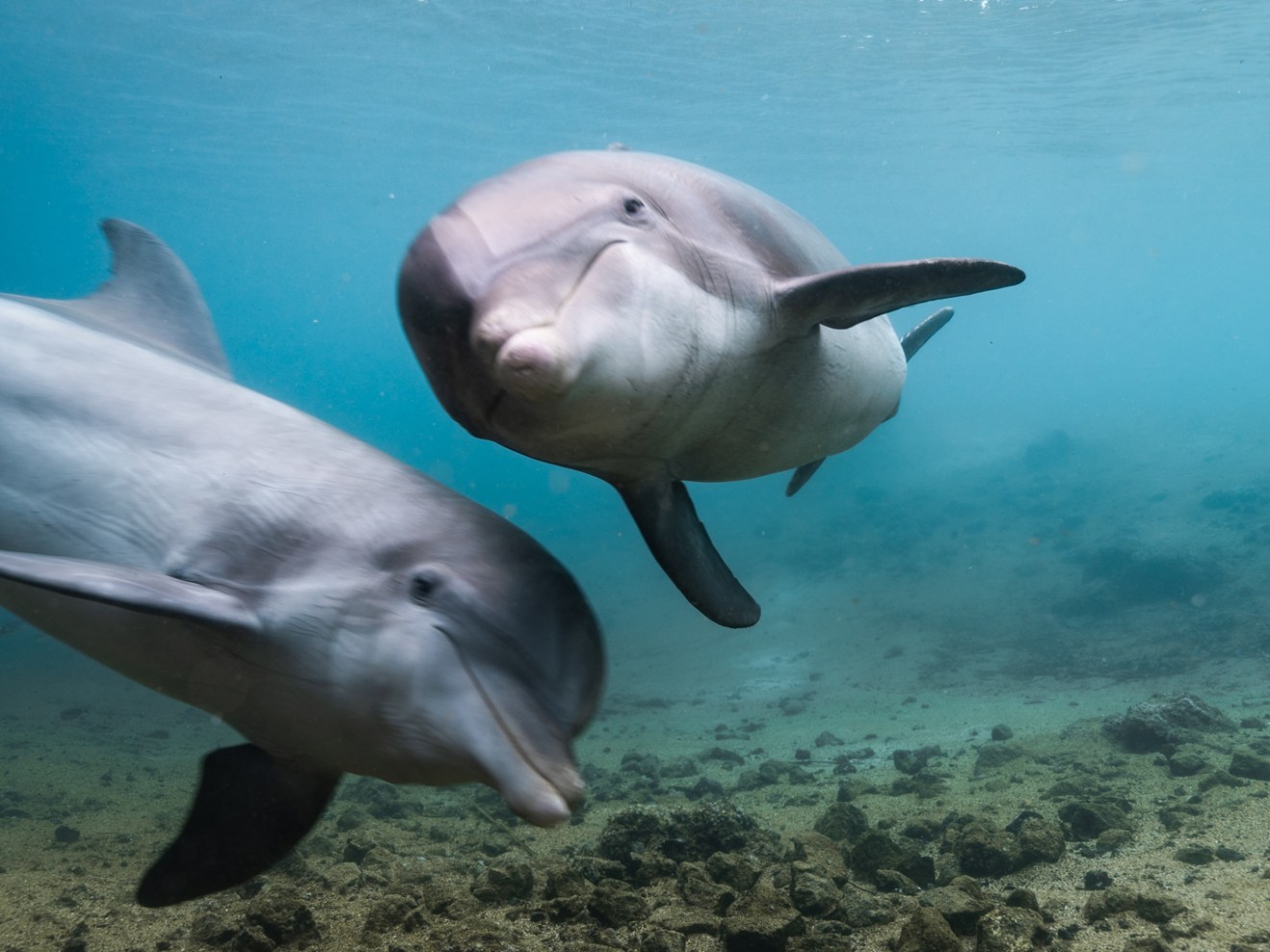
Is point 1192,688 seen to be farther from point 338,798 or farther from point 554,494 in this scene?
point 554,494

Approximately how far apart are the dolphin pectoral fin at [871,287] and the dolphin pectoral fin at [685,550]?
3.01 feet

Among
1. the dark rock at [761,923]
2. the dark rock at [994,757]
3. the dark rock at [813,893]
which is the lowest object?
the dark rock at [994,757]

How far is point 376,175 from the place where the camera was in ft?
146

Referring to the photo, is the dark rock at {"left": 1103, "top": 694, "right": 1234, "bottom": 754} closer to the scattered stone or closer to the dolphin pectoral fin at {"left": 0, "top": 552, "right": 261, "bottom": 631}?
the scattered stone

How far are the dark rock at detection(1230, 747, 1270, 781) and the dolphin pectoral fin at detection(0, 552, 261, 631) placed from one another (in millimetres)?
8506

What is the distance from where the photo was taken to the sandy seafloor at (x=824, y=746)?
437 centimetres

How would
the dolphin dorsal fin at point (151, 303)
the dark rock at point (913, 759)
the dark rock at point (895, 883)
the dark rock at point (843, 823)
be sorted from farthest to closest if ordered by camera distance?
the dark rock at point (913, 759), the dark rock at point (843, 823), the dark rock at point (895, 883), the dolphin dorsal fin at point (151, 303)

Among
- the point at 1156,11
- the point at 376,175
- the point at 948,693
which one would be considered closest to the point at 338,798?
the point at 948,693

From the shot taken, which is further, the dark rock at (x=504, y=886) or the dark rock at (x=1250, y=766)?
the dark rock at (x=1250, y=766)

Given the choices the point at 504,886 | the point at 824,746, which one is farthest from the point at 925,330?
the point at 824,746

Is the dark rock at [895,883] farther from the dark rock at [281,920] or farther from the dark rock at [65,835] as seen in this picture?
the dark rock at [65,835]

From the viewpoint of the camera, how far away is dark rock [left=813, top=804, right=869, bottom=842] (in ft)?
21.7

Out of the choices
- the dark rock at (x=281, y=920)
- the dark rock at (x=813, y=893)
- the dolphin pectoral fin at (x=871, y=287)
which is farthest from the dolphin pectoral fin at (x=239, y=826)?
the dark rock at (x=813, y=893)

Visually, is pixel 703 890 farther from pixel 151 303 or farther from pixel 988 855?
pixel 151 303
